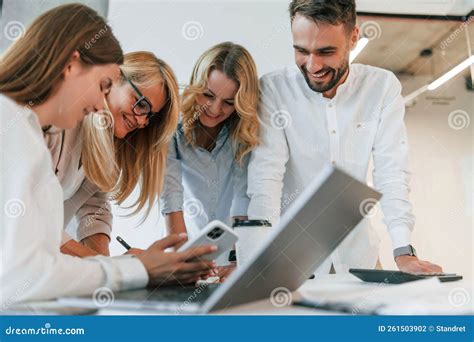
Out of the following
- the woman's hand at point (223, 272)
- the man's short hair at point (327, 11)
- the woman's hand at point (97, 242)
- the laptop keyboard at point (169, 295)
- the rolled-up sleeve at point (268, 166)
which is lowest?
the woman's hand at point (97, 242)

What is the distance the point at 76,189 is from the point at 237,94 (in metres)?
0.57

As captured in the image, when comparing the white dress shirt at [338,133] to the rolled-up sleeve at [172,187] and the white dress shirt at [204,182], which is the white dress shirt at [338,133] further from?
the rolled-up sleeve at [172,187]

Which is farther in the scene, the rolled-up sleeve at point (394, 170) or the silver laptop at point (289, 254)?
the rolled-up sleeve at point (394, 170)

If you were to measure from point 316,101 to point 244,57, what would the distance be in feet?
0.95

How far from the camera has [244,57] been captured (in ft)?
5.42

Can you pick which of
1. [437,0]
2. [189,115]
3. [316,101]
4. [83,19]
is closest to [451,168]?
[437,0]

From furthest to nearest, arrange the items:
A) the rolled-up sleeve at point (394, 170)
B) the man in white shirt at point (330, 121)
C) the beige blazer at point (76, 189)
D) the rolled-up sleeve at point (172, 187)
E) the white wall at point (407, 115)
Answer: the white wall at point (407, 115)
the rolled-up sleeve at point (172, 187)
the man in white shirt at point (330, 121)
the rolled-up sleeve at point (394, 170)
the beige blazer at point (76, 189)

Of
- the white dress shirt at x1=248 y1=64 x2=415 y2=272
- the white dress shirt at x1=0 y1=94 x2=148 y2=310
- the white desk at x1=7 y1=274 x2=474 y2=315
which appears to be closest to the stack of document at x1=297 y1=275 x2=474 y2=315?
the white desk at x1=7 y1=274 x2=474 y2=315

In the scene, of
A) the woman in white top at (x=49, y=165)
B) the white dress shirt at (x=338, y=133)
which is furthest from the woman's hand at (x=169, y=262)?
the white dress shirt at (x=338, y=133)

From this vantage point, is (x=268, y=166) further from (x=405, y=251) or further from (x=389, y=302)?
(x=389, y=302)

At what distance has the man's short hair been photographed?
153 centimetres

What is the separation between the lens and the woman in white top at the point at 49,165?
69 centimetres

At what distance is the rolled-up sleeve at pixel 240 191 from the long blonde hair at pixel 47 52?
0.77 m
